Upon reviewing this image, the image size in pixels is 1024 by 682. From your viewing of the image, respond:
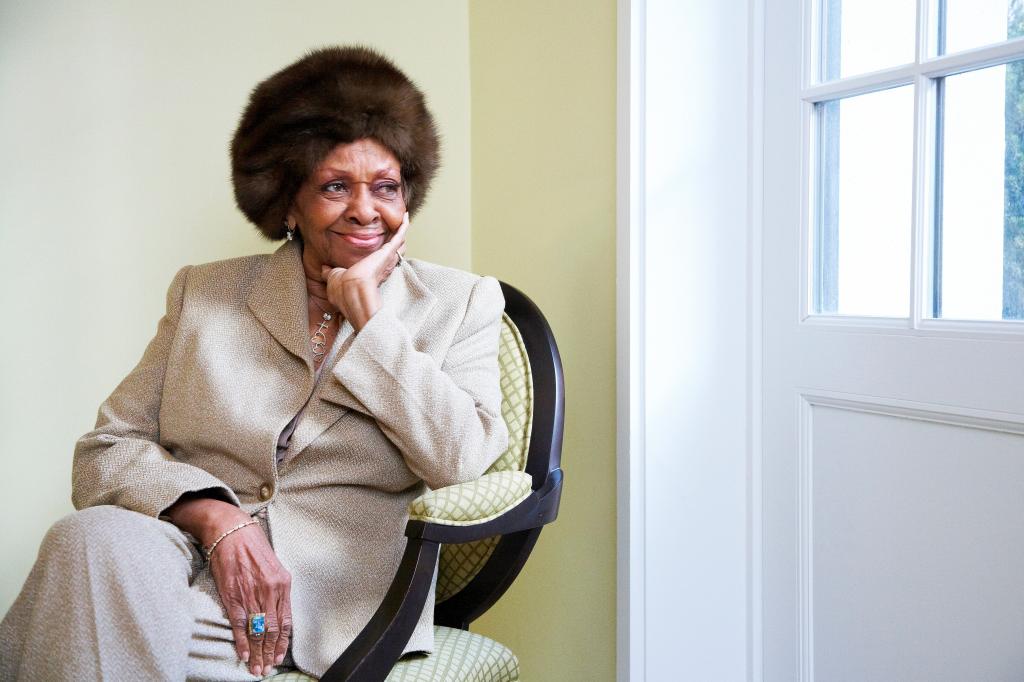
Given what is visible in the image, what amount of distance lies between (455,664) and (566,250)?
95cm

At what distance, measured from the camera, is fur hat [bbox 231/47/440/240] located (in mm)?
1627

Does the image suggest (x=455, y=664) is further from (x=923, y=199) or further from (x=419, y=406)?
(x=923, y=199)

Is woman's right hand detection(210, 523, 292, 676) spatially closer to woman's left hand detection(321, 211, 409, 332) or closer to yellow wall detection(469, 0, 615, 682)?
woman's left hand detection(321, 211, 409, 332)

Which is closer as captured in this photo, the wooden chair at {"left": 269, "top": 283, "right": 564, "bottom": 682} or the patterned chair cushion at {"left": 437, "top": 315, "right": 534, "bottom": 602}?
the wooden chair at {"left": 269, "top": 283, "right": 564, "bottom": 682}

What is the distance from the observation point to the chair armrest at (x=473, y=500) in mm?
1326

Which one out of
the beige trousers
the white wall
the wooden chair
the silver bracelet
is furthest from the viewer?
the white wall

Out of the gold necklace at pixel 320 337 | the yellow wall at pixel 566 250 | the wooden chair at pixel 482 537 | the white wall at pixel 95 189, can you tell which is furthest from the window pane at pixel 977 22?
the white wall at pixel 95 189

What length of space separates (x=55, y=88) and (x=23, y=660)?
1224mm

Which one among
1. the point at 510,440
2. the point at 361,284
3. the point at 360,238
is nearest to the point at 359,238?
the point at 360,238

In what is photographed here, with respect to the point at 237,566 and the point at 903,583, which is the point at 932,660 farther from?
the point at 237,566

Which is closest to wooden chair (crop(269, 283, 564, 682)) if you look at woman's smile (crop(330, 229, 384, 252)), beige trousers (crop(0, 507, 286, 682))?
beige trousers (crop(0, 507, 286, 682))

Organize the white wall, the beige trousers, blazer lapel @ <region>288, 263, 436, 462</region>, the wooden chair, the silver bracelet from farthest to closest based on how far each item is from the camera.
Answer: the white wall, blazer lapel @ <region>288, 263, 436, 462</region>, the silver bracelet, the wooden chair, the beige trousers

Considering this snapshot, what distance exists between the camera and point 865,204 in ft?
5.69

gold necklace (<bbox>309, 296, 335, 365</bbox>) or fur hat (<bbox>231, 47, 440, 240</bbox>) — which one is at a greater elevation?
fur hat (<bbox>231, 47, 440, 240</bbox>)
